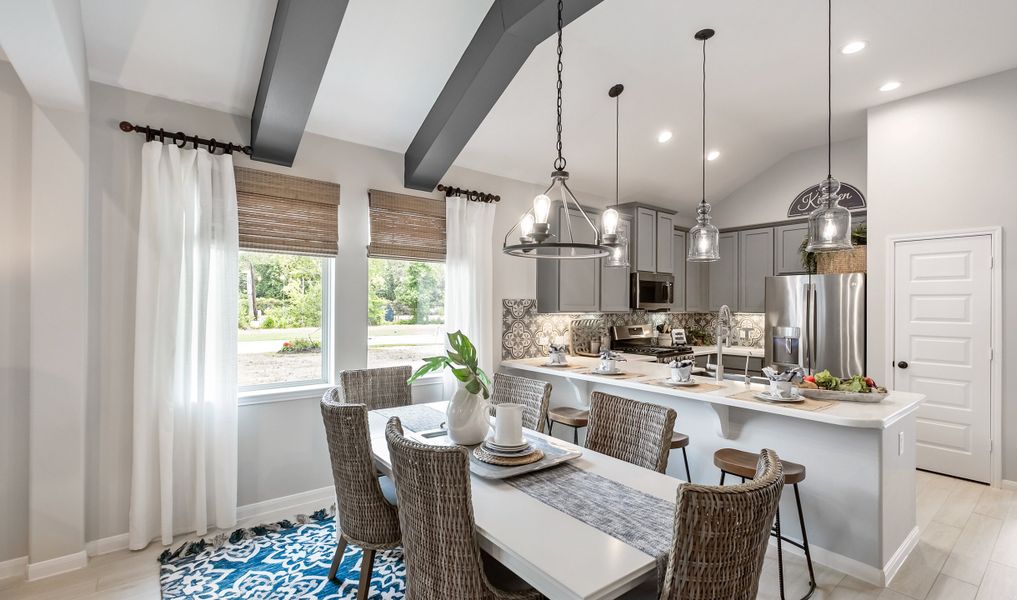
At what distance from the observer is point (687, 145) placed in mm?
4855

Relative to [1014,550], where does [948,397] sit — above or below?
above

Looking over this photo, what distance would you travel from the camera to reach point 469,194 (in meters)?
4.12

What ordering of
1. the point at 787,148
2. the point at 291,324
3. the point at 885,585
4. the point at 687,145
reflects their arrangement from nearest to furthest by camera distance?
the point at 885,585, the point at 291,324, the point at 687,145, the point at 787,148

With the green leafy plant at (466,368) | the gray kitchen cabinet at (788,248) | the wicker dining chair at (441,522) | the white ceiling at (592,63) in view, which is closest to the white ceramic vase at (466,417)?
the green leafy plant at (466,368)

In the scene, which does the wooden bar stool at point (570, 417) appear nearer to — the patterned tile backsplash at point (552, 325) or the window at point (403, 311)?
the patterned tile backsplash at point (552, 325)

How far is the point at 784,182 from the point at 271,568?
20.5 feet

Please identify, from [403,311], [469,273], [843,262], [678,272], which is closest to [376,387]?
[403,311]

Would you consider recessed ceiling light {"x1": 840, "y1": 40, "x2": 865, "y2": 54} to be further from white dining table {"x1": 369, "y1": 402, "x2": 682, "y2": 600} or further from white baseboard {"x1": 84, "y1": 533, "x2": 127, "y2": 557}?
white baseboard {"x1": 84, "y1": 533, "x2": 127, "y2": 557}

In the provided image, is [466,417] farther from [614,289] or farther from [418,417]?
[614,289]

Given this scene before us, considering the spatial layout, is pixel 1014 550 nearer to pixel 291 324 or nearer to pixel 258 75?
pixel 291 324

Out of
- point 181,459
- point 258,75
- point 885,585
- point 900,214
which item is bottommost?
point 885,585

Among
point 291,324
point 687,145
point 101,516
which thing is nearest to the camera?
point 101,516

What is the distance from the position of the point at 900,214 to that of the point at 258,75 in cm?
513

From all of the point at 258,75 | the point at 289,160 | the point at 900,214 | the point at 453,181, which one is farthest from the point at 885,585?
the point at 258,75
